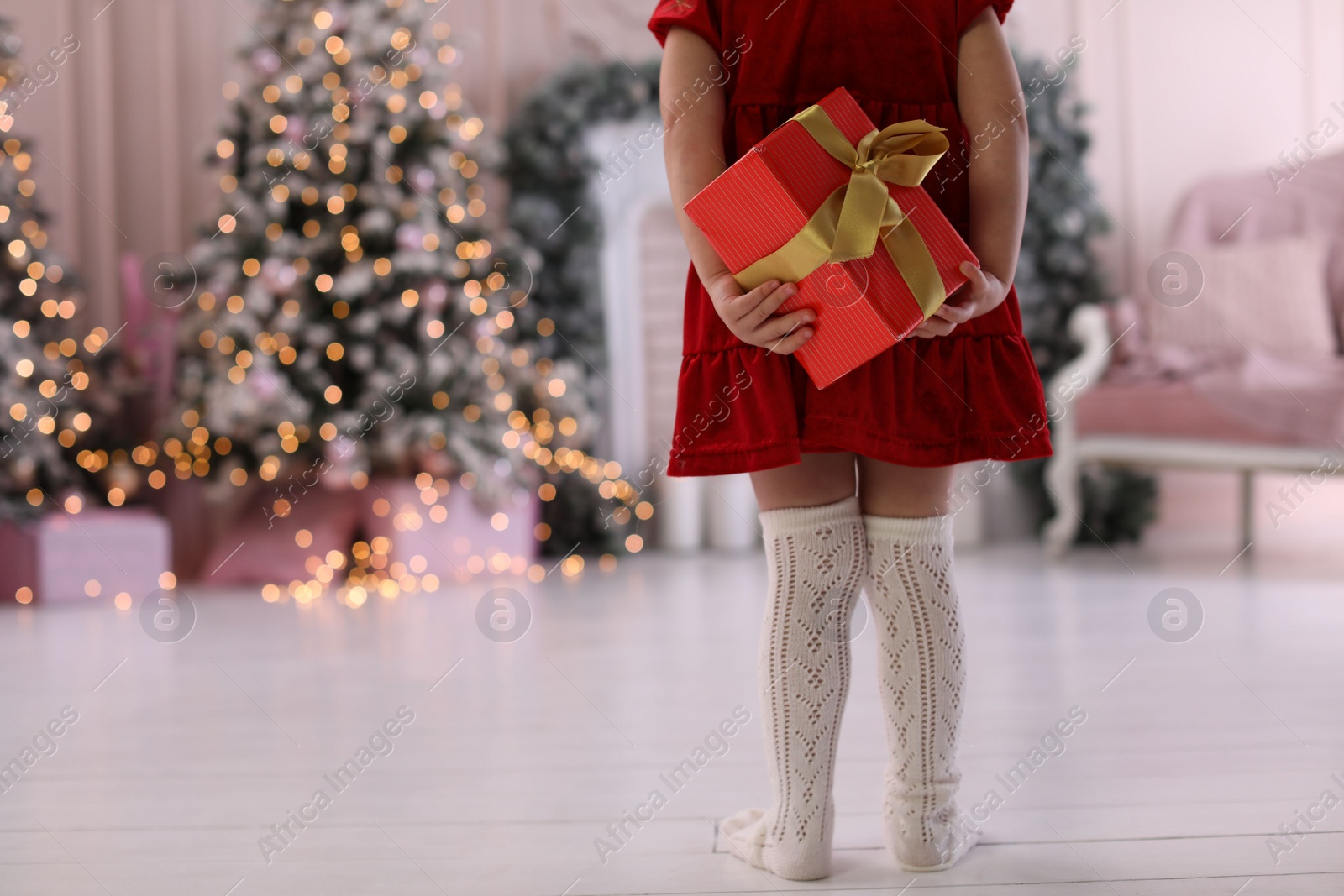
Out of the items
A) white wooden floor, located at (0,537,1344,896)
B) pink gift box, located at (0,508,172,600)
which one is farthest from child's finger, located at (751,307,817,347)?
pink gift box, located at (0,508,172,600)

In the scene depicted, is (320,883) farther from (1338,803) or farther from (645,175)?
(645,175)

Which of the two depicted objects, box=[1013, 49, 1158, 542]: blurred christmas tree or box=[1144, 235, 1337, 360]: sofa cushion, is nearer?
box=[1144, 235, 1337, 360]: sofa cushion

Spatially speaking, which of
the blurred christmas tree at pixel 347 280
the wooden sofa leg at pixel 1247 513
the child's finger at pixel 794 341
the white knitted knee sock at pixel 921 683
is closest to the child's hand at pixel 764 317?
the child's finger at pixel 794 341

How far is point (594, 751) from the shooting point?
59.3 inches

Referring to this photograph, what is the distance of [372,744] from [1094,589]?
6.24 feet

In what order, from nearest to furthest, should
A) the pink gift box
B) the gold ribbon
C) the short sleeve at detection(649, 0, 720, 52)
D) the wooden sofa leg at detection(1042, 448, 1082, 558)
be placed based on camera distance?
the gold ribbon < the short sleeve at detection(649, 0, 720, 52) < the pink gift box < the wooden sofa leg at detection(1042, 448, 1082, 558)

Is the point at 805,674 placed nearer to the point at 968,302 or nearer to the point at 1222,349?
the point at 968,302

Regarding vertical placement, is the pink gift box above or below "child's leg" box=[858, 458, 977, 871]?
below

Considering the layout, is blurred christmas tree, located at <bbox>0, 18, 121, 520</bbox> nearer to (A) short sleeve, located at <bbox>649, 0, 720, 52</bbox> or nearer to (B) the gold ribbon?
(A) short sleeve, located at <bbox>649, 0, 720, 52</bbox>

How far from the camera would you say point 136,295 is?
3.44 metres

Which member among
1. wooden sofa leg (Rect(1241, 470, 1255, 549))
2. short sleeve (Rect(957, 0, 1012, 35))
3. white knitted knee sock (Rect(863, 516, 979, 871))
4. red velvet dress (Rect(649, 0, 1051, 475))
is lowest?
wooden sofa leg (Rect(1241, 470, 1255, 549))

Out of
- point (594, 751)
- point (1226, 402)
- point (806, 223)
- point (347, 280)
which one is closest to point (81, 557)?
point (347, 280)

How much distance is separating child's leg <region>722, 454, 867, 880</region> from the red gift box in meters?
0.14

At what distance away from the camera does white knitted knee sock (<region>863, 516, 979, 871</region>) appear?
106 centimetres
